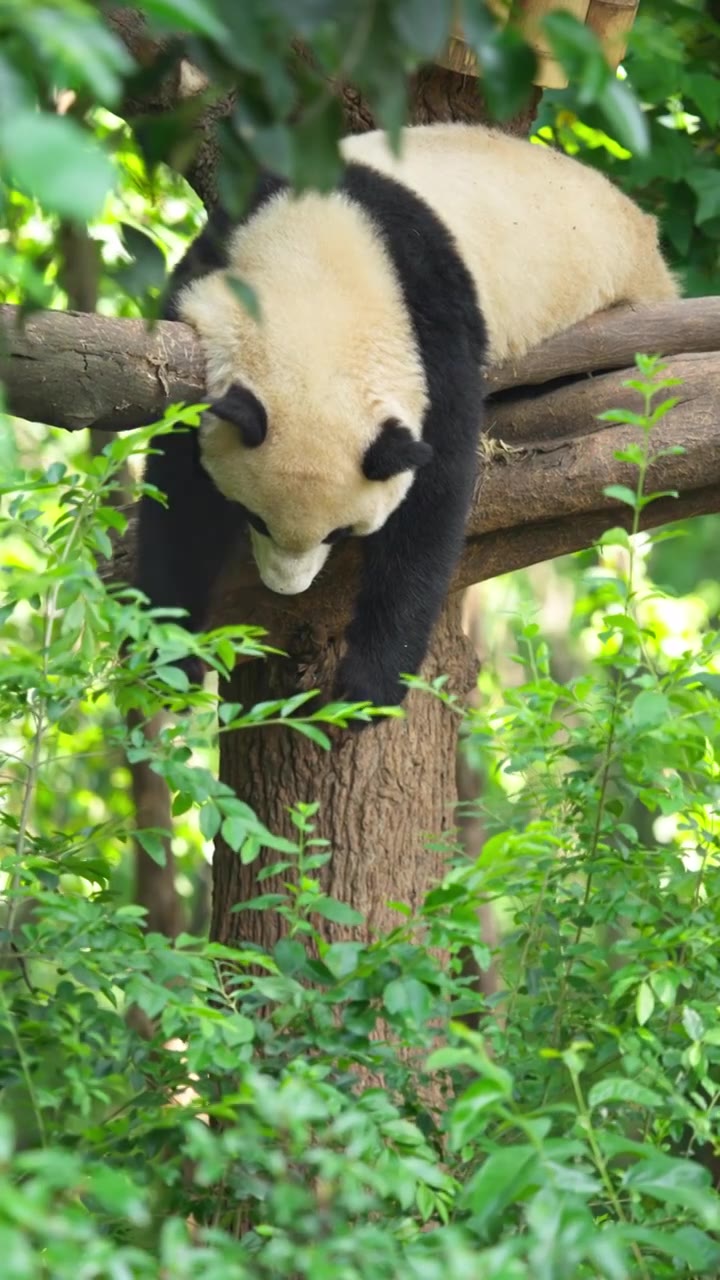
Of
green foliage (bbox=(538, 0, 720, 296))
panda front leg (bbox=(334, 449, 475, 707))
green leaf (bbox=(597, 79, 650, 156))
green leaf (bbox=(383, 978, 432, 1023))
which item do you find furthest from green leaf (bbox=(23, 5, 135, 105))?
green foliage (bbox=(538, 0, 720, 296))

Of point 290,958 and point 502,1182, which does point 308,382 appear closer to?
point 290,958

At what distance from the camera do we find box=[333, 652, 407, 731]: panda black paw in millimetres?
3338

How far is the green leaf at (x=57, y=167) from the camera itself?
2.36ft

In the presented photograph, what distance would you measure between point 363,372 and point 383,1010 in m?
1.70

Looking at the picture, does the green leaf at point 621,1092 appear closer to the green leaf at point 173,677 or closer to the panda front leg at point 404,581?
the green leaf at point 173,677

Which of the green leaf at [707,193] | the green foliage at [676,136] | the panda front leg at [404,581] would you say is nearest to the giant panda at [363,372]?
the panda front leg at [404,581]

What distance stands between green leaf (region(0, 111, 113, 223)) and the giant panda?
213 cm

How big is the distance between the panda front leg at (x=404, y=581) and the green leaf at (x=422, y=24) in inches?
88.7

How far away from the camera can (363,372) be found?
10.2 feet

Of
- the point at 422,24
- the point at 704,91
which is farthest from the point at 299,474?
the point at 422,24

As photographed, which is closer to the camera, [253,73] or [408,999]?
[253,73]

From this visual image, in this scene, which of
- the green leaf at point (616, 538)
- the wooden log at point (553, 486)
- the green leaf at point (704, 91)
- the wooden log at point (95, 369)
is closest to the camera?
the green leaf at point (616, 538)

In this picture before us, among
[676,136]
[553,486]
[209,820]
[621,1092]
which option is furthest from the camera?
[676,136]

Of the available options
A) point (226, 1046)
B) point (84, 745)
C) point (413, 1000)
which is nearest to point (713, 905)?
point (413, 1000)
